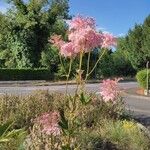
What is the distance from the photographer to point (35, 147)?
28.2 feet

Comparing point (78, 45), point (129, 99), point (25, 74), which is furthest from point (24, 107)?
point (25, 74)

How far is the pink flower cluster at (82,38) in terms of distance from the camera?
519 centimetres

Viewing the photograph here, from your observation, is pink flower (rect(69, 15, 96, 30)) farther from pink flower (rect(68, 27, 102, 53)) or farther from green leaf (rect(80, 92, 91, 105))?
green leaf (rect(80, 92, 91, 105))

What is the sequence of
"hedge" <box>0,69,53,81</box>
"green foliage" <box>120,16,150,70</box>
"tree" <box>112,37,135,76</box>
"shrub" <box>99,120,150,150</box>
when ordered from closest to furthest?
"shrub" <box>99,120,150,150</box> < "hedge" <box>0,69,53,81</box> < "green foliage" <box>120,16,150,70</box> < "tree" <box>112,37,135,76</box>

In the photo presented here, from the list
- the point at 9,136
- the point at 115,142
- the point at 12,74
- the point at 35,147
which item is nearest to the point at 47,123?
the point at 9,136

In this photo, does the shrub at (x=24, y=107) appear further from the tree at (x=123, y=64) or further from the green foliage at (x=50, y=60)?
the tree at (x=123, y=64)

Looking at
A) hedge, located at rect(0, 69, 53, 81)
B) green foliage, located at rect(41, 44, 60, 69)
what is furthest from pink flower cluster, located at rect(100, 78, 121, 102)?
green foliage, located at rect(41, 44, 60, 69)

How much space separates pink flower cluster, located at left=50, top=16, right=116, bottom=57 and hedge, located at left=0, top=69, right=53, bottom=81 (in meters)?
42.1

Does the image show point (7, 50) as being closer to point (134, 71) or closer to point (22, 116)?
point (134, 71)

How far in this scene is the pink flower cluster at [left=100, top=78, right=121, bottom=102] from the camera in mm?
5637

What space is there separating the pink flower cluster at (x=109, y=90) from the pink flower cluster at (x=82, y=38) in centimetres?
44

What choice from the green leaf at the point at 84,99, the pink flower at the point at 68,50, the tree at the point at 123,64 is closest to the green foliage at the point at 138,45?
the tree at the point at 123,64

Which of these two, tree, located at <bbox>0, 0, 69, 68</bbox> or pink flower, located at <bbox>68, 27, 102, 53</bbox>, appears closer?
pink flower, located at <bbox>68, 27, 102, 53</bbox>

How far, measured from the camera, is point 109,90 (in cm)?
568
